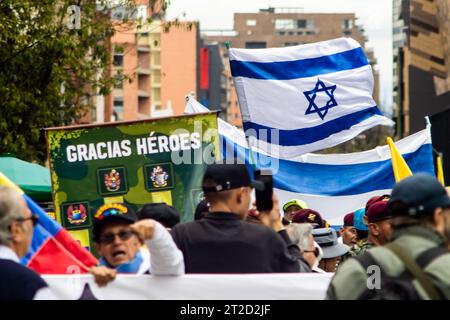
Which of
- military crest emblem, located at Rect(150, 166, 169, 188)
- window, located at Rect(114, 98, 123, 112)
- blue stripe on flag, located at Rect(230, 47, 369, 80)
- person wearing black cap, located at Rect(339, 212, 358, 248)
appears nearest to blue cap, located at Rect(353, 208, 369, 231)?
person wearing black cap, located at Rect(339, 212, 358, 248)

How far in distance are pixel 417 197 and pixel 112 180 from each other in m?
4.98

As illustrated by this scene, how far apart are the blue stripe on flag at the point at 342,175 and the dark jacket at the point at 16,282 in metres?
7.58

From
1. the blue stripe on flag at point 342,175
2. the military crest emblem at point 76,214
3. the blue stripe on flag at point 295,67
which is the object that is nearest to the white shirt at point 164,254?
the military crest emblem at point 76,214

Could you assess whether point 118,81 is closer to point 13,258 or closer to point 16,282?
point 13,258

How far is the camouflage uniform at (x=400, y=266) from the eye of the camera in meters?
4.86

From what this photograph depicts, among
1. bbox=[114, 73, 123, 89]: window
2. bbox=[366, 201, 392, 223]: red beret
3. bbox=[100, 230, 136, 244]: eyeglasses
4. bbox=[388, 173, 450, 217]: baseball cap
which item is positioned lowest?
bbox=[114, 73, 123, 89]: window

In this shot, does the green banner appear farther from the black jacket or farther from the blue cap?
the black jacket

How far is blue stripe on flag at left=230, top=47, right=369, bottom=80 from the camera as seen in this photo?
12000 mm

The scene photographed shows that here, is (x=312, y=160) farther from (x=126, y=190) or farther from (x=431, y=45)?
(x=431, y=45)

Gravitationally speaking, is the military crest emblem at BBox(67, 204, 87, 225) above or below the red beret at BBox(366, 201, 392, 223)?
below

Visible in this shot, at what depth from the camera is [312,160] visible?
13625 mm

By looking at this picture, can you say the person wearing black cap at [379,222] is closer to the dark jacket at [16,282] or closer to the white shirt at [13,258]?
the white shirt at [13,258]

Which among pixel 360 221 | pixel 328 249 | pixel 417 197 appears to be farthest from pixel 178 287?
pixel 360 221

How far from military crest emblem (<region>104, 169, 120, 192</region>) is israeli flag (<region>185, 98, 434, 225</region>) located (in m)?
3.07
